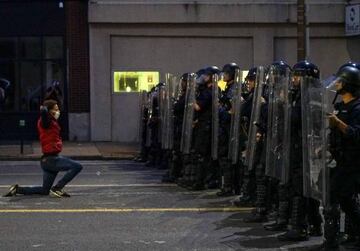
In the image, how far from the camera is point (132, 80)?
23984 mm

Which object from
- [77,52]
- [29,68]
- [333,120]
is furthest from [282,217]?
[29,68]

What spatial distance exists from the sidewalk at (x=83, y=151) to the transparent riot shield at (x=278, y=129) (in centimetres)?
1080

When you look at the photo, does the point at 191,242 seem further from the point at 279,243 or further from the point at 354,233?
the point at 354,233

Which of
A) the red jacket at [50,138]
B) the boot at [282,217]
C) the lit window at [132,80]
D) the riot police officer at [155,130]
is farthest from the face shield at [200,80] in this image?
the lit window at [132,80]

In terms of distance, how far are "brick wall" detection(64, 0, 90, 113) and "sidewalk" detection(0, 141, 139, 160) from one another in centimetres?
160

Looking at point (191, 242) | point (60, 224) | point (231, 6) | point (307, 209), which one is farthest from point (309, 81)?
point (231, 6)

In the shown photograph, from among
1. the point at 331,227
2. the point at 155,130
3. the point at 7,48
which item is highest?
the point at 7,48

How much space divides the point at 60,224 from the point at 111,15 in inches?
594

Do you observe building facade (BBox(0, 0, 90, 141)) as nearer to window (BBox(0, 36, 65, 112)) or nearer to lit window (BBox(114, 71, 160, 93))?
window (BBox(0, 36, 65, 112))

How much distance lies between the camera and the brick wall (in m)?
23.5

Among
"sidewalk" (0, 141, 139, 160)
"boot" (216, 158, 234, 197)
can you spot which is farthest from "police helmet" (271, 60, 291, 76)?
"sidewalk" (0, 141, 139, 160)

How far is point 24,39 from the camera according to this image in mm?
23719

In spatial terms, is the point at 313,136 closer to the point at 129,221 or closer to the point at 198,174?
the point at 129,221

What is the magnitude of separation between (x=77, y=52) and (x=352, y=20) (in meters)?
8.87
